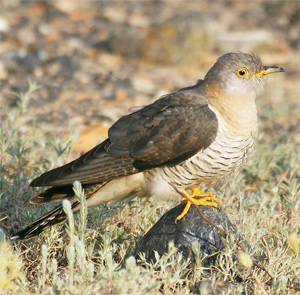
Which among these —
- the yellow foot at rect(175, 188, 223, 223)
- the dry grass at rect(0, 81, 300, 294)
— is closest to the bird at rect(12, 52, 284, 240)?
the yellow foot at rect(175, 188, 223, 223)

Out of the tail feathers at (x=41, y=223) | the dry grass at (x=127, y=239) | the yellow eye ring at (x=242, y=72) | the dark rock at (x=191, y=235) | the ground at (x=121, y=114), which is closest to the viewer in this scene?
the dry grass at (x=127, y=239)

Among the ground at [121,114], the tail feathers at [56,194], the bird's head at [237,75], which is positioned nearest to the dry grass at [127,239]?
the ground at [121,114]

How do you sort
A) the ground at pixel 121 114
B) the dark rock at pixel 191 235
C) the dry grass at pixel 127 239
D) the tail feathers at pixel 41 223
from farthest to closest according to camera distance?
the tail feathers at pixel 41 223
the dark rock at pixel 191 235
the ground at pixel 121 114
the dry grass at pixel 127 239

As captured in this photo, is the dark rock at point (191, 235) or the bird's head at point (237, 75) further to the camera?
the bird's head at point (237, 75)

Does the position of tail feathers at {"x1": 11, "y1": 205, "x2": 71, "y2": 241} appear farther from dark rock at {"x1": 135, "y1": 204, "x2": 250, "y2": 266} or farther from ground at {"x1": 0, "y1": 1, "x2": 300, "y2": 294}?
dark rock at {"x1": 135, "y1": 204, "x2": 250, "y2": 266}

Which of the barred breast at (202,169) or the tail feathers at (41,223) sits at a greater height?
the barred breast at (202,169)

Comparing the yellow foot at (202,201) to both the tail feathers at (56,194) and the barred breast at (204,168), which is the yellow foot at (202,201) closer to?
the barred breast at (204,168)

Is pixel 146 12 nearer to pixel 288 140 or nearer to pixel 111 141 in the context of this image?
pixel 288 140

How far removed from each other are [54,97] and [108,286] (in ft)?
15.5

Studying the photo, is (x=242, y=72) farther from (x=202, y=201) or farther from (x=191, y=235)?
(x=191, y=235)

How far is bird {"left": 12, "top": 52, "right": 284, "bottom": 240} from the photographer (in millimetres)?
3809

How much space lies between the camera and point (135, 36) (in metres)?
8.59

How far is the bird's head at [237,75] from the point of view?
4.06m

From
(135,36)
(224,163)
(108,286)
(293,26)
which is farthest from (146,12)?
(108,286)
